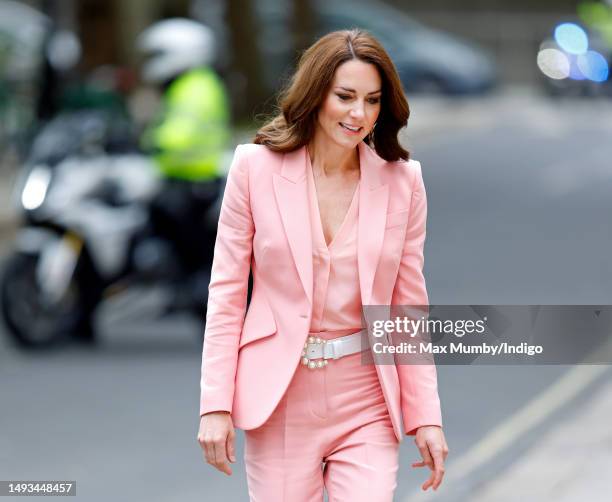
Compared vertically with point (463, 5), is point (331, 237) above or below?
below

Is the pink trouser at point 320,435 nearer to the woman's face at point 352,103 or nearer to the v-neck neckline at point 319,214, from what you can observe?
the v-neck neckline at point 319,214

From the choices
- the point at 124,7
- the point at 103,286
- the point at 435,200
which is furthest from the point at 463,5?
the point at 103,286

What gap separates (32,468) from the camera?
7.41 metres

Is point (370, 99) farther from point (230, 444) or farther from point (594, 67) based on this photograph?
point (594, 67)

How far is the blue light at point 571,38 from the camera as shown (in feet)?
110

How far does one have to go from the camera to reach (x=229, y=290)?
158 inches

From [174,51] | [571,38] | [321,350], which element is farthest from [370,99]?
[571,38]

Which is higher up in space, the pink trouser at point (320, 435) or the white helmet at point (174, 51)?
the white helmet at point (174, 51)

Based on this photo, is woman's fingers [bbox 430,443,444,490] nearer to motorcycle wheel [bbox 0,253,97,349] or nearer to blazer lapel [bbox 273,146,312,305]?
blazer lapel [bbox 273,146,312,305]

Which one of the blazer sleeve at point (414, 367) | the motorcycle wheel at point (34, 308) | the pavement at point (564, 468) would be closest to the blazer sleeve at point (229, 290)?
the blazer sleeve at point (414, 367)

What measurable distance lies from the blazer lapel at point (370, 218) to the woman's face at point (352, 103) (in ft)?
0.34

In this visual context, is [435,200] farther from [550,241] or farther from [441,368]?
[441,368]

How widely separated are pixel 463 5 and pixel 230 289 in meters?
41.1

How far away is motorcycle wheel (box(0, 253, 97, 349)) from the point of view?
10.2 m
